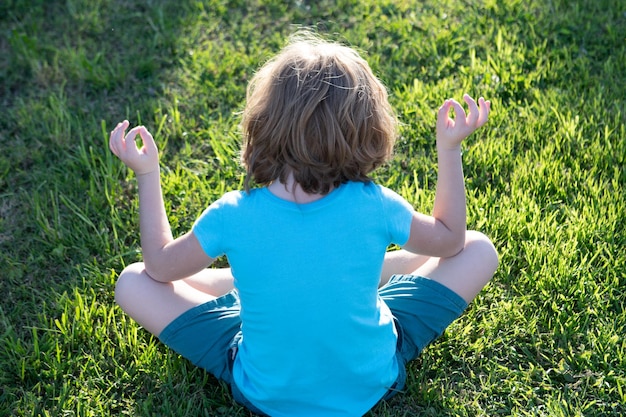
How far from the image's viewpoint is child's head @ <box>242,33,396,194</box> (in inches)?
74.9

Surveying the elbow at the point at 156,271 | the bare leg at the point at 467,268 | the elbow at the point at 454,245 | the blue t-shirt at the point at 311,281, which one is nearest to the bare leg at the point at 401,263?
the bare leg at the point at 467,268

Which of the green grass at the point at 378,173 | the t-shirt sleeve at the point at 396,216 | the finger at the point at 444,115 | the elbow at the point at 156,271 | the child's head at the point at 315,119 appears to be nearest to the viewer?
the child's head at the point at 315,119

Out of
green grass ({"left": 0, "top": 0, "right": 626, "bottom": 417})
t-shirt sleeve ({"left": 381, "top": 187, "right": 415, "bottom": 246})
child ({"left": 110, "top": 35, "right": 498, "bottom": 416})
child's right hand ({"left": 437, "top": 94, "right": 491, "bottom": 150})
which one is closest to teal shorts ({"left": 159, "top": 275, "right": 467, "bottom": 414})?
child ({"left": 110, "top": 35, "right": 498, "bottom": 416})

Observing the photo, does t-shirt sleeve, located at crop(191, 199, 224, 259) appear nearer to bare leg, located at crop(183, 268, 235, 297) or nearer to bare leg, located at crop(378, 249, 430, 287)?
bare leg, located at crop(183, 268, 235, 297)

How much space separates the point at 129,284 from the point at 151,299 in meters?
0.09

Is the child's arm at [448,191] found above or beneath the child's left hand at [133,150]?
beneath

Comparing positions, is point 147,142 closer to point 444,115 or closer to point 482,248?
point 444,115

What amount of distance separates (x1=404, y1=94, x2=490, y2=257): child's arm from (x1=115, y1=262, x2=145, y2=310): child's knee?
2.81 feet

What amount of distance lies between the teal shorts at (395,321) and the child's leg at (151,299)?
1.1 inches

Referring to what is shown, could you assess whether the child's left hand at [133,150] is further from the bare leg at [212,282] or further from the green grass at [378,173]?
the bare leg at [212,282]

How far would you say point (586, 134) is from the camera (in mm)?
3312

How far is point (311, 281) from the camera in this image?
77.9 inches

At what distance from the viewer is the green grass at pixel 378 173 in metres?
2.47

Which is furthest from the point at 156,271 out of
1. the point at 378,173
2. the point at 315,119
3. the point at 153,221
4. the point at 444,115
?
the point at 378,173
